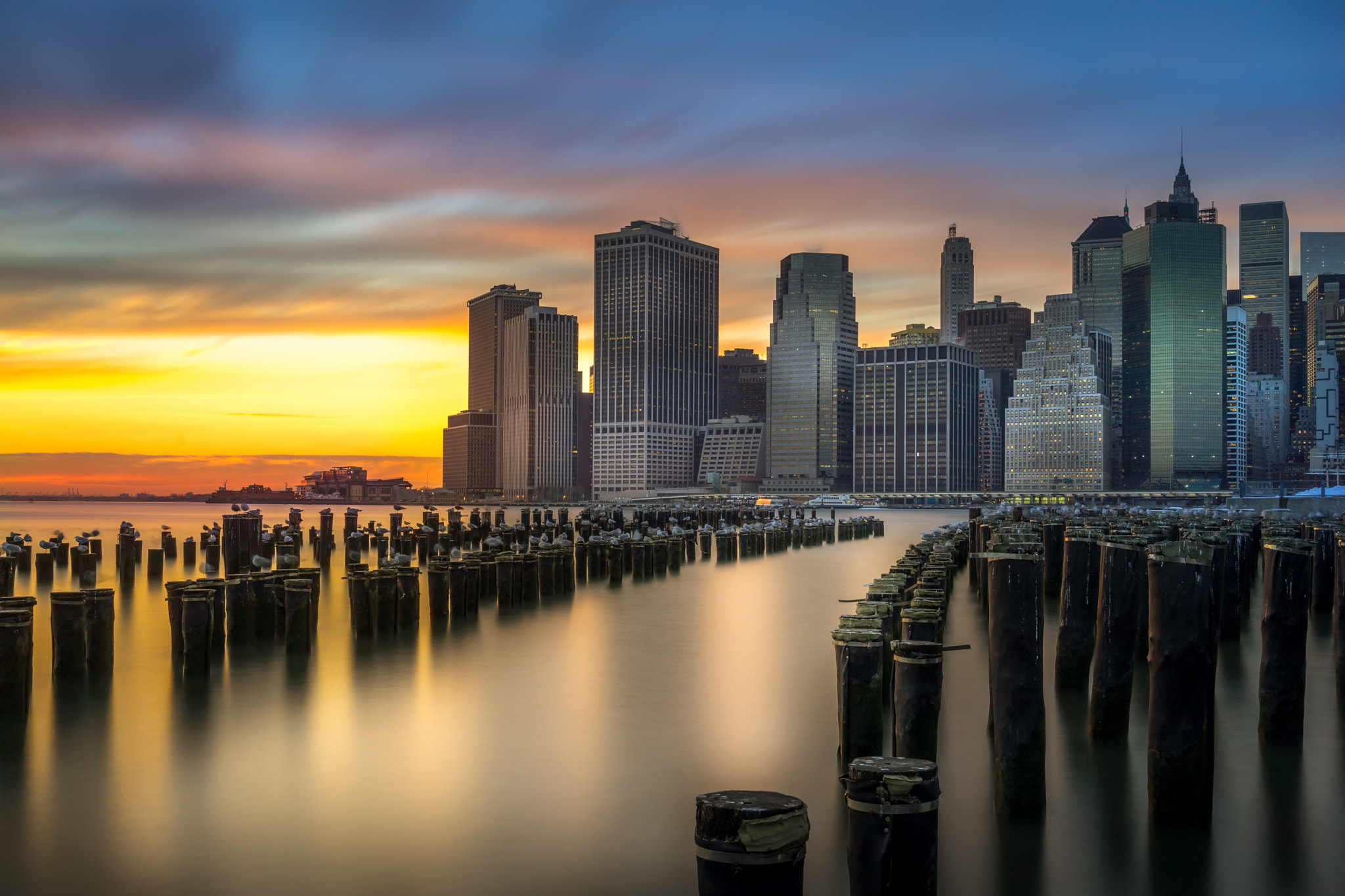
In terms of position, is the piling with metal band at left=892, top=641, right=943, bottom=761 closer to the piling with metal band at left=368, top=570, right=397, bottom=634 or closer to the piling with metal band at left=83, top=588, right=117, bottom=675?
the piling with metal band at left=83, top=588, right=117, bottom=675

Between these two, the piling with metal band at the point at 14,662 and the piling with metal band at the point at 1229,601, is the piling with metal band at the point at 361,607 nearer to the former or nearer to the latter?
the piling with metal band at the point at 14,662

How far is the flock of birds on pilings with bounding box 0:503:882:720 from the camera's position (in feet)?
60.3

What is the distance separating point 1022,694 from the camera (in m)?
10.1

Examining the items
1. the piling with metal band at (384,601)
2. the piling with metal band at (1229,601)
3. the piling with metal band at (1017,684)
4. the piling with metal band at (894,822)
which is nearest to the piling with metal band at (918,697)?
the piling with metal band at (1017,684)

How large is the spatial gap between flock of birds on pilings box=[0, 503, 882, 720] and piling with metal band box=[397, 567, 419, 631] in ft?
0.11

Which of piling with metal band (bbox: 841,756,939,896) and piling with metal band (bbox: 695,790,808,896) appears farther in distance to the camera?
piling with metal band (bbox: 841,756,939,896)

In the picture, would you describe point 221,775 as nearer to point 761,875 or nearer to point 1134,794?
point 761,875

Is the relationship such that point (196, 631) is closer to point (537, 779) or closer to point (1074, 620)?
point (537, 779)

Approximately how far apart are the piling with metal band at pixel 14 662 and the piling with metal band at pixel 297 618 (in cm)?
561

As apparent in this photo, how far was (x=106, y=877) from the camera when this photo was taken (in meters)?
9.50

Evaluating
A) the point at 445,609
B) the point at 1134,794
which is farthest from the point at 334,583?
the point at 1134,794

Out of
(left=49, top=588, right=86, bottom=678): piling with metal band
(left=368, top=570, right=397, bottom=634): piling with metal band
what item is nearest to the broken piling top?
(left=49, top=588, right=86, bottom=678): piling with metal band

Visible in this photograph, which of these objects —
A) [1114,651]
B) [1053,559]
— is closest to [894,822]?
[1114,651]

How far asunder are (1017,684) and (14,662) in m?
13.8
